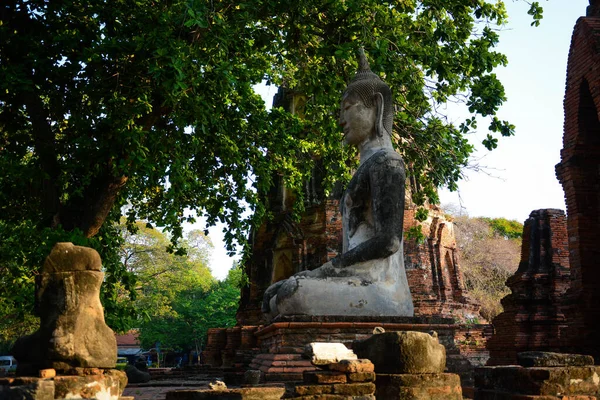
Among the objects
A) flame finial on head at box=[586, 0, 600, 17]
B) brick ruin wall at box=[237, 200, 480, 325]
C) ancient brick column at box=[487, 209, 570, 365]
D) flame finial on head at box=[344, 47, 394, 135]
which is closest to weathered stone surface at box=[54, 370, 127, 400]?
flame finial on head at box=[344, 47, 394, 135]

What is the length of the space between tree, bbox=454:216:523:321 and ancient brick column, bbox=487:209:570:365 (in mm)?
19204

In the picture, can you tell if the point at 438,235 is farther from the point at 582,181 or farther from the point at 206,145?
the point at 206,145

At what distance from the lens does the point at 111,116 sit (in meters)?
7.06

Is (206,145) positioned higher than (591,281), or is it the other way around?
(206,145)

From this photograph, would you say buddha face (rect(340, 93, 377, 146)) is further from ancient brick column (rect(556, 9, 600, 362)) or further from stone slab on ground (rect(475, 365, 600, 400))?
ancient brick column (rect(556, 9, 600, 362))

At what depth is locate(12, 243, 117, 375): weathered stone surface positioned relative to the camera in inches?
Result: 117

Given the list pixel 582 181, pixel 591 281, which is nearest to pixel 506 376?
pixel 591 281

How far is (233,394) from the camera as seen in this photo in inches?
119

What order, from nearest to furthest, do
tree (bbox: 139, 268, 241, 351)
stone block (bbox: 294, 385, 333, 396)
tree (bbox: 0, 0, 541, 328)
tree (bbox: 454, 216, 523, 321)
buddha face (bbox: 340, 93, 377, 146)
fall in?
stone block (bbox: 294, 385, 333, 396), buddha face (bbox: 340, 93, 377, 146), tree (bbox: 0, 0, 541, 328), tree (bbox: 454, 216, 523, 321), tree (bbox: 139, 268, 241, 351)

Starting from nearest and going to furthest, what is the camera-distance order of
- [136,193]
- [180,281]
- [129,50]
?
[129,50], [136,193], [180,281]

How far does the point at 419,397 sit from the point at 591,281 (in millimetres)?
6434

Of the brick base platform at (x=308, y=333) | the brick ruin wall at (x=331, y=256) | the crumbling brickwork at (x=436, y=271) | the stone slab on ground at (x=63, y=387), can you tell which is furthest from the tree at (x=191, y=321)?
the stone slab on ground at (x=63, y=387)

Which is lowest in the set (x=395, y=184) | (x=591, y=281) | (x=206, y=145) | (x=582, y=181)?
(x=591, y=281)

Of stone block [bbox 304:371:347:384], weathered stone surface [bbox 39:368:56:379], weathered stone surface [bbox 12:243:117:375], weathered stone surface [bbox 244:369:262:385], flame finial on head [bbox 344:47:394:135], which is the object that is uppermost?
flame finial on head [bbox 344:47:394:135]
